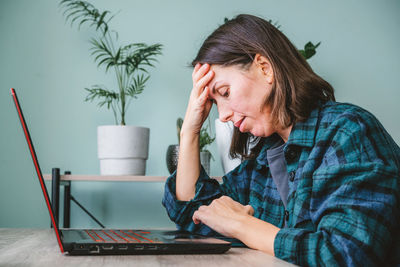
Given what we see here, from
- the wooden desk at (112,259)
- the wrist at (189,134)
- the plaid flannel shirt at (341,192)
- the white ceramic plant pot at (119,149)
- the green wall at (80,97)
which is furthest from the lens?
the green wall at (80,97)

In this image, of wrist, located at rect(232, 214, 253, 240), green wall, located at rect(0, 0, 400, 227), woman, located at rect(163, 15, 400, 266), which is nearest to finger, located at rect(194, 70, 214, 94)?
woman, located at rect(163, 15, 400, 266)

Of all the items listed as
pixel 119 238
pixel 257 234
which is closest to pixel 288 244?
pixel 257 234

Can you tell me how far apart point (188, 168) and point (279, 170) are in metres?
0.27

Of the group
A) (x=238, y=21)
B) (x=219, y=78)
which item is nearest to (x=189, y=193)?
(x=219, y=78)

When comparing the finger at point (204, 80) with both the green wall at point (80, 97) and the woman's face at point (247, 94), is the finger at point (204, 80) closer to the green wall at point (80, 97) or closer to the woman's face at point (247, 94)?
the woman's face at point (247, 94)

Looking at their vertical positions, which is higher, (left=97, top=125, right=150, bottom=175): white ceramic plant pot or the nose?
the nose

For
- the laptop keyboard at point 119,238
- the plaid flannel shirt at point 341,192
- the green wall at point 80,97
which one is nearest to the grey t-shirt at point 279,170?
the plaid flannel shirt at point 341,192

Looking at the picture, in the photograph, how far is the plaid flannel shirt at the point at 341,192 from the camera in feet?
2.10

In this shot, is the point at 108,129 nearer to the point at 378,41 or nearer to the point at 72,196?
→ the point at 72,196

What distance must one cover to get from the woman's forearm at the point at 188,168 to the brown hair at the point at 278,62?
0.92ft

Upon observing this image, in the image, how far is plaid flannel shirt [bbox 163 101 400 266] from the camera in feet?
2.10

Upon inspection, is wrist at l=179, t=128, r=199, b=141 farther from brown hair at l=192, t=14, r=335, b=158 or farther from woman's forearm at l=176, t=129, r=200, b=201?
brown hair at l=192, t=14, r=335, b=158

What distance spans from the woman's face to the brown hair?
0.06ft

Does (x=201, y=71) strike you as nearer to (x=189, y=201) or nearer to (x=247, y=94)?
(x=247, y=94)
